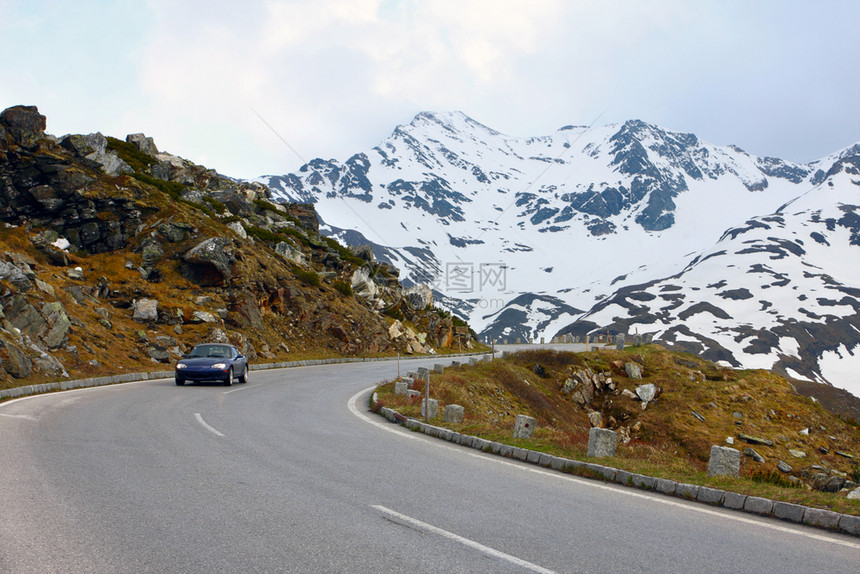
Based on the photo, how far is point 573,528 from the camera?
5.80 meters

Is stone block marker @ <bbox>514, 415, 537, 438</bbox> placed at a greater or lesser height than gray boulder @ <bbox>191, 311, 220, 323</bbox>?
lesser

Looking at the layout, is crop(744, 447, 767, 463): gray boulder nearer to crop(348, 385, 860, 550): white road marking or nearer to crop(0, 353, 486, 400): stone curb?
crop(348, 385, 860, 550): white road marking

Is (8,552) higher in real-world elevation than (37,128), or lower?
lower

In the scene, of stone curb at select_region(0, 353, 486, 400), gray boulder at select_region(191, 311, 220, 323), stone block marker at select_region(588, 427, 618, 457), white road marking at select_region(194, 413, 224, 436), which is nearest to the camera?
stone block marker at select_region(588, 427, 618, 457)

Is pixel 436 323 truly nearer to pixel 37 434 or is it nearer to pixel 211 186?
pixel 211 186

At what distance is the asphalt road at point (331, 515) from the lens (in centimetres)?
469

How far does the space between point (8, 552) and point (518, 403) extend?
2171 cm

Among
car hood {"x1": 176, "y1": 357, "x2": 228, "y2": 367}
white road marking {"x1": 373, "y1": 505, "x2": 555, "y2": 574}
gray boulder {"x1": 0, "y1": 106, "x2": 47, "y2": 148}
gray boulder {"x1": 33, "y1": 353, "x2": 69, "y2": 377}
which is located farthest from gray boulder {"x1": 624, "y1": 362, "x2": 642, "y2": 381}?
gray boulder {"x1": 0, "y1": 106, "x2": 47, "y2": 148}

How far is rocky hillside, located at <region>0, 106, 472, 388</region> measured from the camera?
69.5 ft

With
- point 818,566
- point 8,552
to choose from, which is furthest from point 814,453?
point 8,552

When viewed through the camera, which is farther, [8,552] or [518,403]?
[518,403]

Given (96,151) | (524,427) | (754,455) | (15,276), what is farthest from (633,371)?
(96,151)

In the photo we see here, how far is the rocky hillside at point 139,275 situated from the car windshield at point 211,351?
9.59 ft

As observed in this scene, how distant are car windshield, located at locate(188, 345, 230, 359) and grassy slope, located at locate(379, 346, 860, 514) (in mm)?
6129
